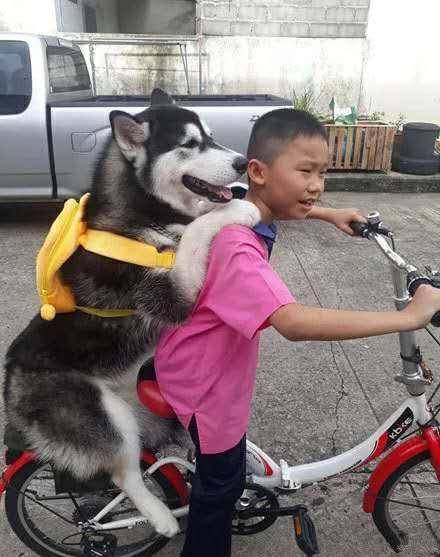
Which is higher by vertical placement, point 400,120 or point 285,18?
point 285,18

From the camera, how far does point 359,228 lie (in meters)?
1.92

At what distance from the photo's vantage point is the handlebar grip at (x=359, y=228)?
6.19 ft

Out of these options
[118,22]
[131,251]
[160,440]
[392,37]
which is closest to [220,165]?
[131,251]

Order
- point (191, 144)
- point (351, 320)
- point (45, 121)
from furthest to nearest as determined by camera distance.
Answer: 1. point (45, 121)
2. point (191, 144)
3. point (351, 320)

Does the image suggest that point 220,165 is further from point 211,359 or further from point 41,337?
point 41,337

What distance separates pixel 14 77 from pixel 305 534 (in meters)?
5.37

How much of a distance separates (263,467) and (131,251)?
1029 mm

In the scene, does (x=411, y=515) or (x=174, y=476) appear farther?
(x=411, y=515)

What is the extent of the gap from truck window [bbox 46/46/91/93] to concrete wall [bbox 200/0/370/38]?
3258 mm

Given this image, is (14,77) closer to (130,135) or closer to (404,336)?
(130,135)

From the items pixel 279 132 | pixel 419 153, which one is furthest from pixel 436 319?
pixel 419 153

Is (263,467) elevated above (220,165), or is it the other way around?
(220,165)

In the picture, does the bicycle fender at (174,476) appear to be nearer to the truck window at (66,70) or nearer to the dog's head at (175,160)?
the dog's head at (175,160)

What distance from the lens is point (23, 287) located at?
4453mm
